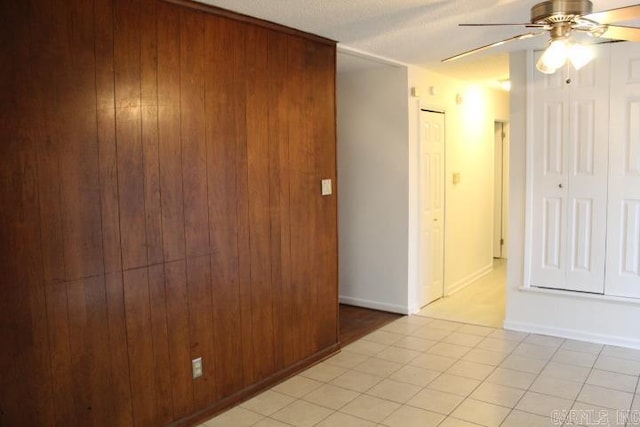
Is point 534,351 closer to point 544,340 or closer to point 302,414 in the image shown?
point 544,340

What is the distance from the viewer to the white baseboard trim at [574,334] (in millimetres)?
3916

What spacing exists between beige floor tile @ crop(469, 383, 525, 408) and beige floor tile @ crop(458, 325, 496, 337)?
103 cm

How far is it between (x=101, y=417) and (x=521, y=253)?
3437 mm

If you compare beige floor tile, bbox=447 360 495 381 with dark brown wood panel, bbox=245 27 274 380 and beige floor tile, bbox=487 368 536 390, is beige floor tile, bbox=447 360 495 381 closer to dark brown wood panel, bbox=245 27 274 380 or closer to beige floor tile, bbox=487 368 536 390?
beige floor tile, bbox=487 368 536 390

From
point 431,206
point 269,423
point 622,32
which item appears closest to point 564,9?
point 622,32

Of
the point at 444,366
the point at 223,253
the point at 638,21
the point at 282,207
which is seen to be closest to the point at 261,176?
the point at 282,207

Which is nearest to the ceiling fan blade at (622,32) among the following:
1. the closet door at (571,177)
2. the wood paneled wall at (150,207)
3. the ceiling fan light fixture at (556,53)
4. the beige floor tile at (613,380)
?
the ceiling fan light fixture at (556,53)

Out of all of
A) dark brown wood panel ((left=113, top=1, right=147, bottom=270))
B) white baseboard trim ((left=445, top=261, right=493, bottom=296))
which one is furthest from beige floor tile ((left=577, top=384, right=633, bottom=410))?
dark brown wood panel ((left=113, top=1, right=147, bottom=270))

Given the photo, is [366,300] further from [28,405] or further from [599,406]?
[28,405]

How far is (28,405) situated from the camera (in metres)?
2.16

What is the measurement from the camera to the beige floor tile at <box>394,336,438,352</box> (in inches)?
159

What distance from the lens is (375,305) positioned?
5055 millimetres

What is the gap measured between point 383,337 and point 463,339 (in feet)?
2.16

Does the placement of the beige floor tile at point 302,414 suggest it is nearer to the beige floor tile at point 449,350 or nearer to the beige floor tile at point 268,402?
the beige floor tile at point 268,402
